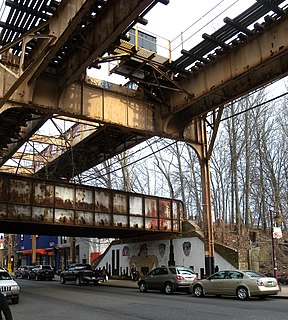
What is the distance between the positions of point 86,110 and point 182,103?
17.0ft

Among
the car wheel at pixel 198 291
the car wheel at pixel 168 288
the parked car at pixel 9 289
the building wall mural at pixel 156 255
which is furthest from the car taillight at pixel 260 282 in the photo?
the parked car at pixel 9 289

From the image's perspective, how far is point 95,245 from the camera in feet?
162

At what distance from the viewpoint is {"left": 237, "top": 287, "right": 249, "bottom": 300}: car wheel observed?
56.7ft

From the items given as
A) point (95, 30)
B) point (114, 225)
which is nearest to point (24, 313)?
point (95, 30)

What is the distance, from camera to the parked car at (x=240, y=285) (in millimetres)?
17156

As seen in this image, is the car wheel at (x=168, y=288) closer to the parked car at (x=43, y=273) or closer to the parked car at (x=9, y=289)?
the parked car at (x=9, y=289)

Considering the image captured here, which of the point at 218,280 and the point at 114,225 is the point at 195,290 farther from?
the point at 114,225

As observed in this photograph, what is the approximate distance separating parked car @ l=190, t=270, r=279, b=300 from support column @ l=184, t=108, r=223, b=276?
4784mm

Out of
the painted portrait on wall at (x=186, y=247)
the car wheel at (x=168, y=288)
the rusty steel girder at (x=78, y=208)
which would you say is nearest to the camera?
the car wheel at (x=168, y=288)

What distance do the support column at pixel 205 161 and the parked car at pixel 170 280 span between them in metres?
2.09

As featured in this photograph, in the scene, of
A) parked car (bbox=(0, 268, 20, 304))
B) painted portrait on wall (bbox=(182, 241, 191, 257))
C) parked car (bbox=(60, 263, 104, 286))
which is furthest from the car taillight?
parked car (bbox=(60, 263, 104, 286))

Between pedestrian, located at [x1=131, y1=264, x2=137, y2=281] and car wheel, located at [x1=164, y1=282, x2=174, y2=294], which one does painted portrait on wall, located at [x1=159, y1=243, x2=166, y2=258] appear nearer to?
pedestrian, located at [x1=131, y1=264, x2=137, y2=281]

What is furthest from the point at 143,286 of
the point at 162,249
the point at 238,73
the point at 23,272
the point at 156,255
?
the point at 23,272

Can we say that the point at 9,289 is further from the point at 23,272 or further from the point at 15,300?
the point at 23,272
